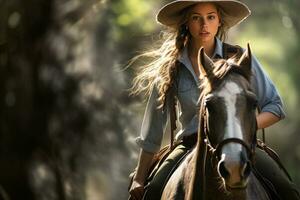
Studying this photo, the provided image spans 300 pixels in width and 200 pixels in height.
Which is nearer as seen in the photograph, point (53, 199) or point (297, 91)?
point (53, 199)

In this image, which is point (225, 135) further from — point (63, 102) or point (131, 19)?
point (131, 19)

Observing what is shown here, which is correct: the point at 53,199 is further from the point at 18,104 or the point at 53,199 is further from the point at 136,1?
the point at 136,1

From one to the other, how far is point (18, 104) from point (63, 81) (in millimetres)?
813

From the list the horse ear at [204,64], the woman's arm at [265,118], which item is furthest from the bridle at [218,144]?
the woman's arm at [265,118]

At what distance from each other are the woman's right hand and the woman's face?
116 cm

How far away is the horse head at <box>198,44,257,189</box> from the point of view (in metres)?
7.18

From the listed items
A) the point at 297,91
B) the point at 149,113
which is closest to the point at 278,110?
the point at 149,113

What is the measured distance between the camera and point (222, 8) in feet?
29.7

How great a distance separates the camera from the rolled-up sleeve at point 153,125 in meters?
8.88

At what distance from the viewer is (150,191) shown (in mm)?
8648

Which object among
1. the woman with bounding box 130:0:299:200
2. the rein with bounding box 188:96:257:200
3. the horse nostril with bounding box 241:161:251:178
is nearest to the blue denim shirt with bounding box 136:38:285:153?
the woman with bounding box 130:0:299:200

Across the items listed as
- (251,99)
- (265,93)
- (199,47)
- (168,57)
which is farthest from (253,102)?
(168,57)

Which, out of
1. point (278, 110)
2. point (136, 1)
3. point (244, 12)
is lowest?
point (278, 110)

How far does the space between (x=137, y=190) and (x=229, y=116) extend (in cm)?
185
